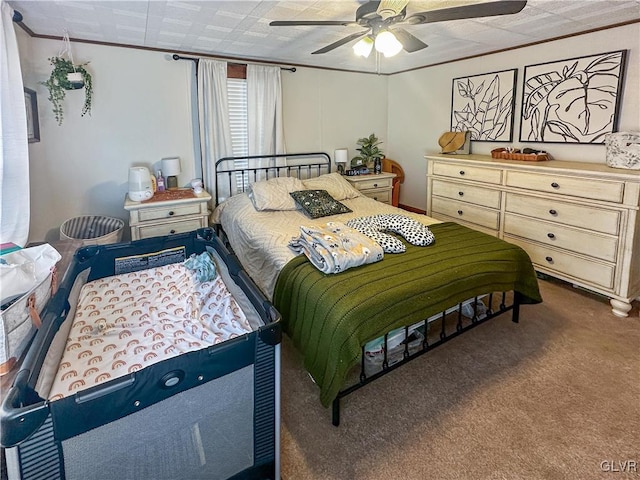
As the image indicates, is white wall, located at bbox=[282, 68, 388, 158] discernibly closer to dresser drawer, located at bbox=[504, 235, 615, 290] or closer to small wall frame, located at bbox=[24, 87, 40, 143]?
small wall frame, located at bbox=[24, 87, 40, 143]

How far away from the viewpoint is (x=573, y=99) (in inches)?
128

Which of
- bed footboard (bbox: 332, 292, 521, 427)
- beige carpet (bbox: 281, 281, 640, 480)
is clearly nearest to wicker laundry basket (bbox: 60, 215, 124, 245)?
beige carpet (bbox: 281, 281, 640, 480)

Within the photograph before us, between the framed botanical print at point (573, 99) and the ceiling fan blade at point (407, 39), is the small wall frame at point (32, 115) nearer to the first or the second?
the ceiling fan blade at point (407, 39)

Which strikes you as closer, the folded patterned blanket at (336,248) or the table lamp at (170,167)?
the folded patterned blanket at (336,248)

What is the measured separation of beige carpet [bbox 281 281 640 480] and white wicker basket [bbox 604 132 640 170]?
1211mm

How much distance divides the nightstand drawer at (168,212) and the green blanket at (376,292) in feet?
5.12

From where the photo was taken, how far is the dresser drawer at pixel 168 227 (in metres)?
3.26

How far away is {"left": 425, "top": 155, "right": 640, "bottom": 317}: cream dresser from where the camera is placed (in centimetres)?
270

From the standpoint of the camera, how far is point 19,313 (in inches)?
54.1

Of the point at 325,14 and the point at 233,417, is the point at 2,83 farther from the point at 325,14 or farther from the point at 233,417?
the point at 233,417

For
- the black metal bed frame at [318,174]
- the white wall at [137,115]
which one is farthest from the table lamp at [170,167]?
the black metal bed frame at [318,174]

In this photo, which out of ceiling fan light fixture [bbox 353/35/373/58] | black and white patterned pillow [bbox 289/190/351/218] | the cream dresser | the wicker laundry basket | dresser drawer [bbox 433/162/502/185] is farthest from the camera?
dresser drawer [bbox 433/162/502/185]

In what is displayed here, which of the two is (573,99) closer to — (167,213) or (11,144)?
(167,213)

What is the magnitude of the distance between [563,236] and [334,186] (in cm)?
A: 213
